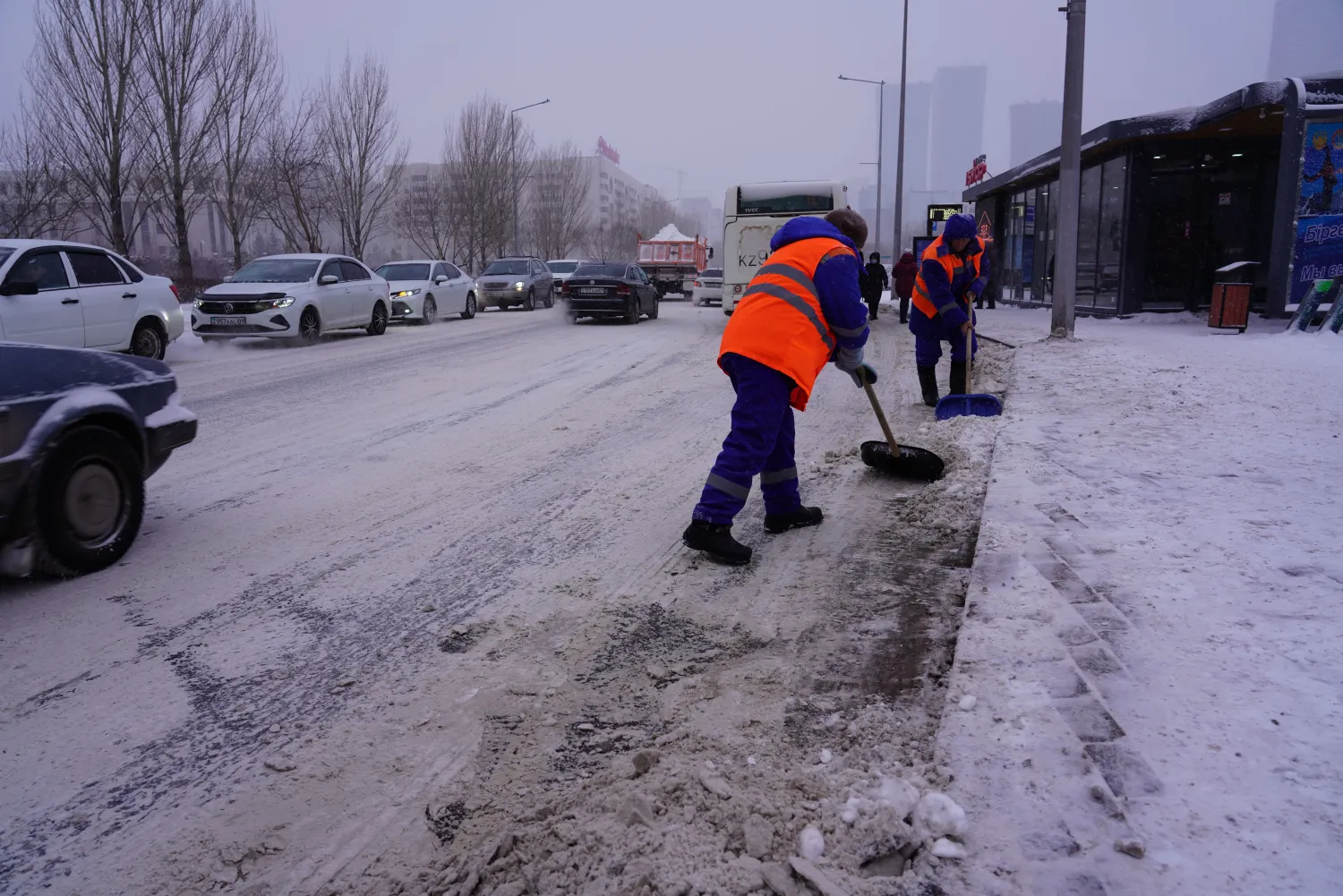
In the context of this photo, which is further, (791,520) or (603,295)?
(603,295)

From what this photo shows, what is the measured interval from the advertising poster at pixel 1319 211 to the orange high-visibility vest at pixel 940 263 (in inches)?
393

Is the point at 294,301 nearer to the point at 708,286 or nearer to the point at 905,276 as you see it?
the point at 905,276

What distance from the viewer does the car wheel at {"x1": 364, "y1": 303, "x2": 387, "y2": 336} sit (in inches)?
712

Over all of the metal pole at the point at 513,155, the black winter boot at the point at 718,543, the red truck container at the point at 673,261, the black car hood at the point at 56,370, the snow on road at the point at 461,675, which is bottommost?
the snow on road at the point at 461,675

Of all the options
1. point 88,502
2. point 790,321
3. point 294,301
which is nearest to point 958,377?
point 790,321

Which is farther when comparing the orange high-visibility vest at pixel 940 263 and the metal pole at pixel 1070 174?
the metal pole at pixel 1070 174

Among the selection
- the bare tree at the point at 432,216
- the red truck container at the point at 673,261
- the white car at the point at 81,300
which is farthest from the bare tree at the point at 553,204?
the white car at the point at 81,300

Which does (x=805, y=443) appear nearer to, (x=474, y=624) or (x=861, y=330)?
(x=861, y=330)

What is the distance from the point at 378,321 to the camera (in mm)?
18250

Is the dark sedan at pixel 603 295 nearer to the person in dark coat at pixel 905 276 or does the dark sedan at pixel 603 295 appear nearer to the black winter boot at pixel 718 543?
the person in dark coat at pixel 905 276

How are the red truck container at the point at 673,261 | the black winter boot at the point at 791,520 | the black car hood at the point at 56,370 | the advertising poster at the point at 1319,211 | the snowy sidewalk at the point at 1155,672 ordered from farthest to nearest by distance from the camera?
the red truck container at the point at 673,261, the advertising poster at the point at 1319,211, the black winter boot at the point at 791,520, the black car hood at the point at 56,370, the snowy sidewalk at the point at 1155,672

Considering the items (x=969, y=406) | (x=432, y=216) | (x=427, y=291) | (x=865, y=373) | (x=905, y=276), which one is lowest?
(x=969, y=406)

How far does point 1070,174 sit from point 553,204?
5588cm

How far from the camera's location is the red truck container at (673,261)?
1403 inches
